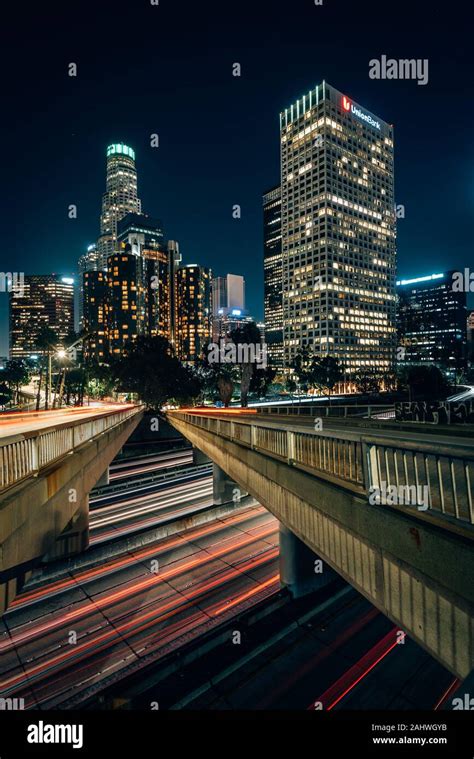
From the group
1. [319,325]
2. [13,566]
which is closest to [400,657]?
[13,566]

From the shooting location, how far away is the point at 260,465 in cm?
1052

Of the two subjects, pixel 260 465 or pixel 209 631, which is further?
pixel 209 631

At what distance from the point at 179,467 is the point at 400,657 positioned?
102 feet

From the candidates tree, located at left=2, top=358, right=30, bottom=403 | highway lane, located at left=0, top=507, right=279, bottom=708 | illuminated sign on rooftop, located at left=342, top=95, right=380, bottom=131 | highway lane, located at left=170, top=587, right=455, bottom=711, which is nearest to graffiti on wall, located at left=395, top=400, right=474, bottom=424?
highway lane, located at left=170, top=587, right=455, bottom=711

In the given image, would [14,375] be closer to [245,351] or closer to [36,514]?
[245,351]

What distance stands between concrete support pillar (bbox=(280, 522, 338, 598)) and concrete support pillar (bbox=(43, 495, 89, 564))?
1274cm

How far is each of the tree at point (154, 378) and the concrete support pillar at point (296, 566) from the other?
2300 inches

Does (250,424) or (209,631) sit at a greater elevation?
(250,424)

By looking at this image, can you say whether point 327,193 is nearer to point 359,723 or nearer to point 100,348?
point 100,348

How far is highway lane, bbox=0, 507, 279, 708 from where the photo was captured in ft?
49.0

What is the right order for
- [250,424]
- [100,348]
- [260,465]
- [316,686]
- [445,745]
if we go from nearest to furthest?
[445,745]
[260,465]
[250,424]
[316,686]
[100,348]

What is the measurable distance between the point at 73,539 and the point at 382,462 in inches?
915

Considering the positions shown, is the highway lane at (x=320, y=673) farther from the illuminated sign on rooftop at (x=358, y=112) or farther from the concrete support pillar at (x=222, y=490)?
the illuminated sign on rooftop at (x=358, y=112)

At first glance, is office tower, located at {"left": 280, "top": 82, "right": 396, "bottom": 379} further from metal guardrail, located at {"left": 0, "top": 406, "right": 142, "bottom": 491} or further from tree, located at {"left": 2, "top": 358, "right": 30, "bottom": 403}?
metal guardrail, located at {"left": 0, "top": 406, "right": 142, "bottom": 491}
